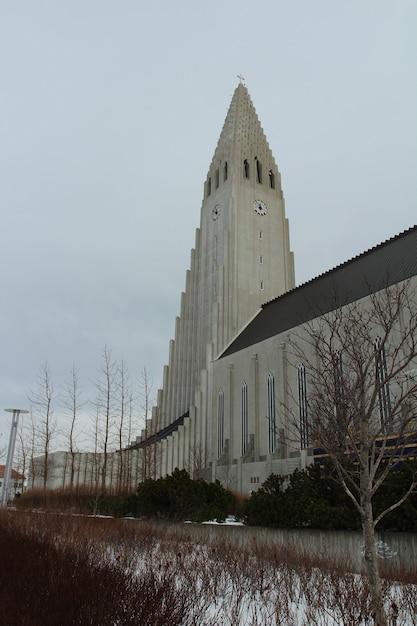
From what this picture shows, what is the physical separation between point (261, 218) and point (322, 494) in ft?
158

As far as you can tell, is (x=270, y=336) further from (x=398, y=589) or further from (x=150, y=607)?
(x=150, y=607)

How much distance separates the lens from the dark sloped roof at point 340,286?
30.4 metres

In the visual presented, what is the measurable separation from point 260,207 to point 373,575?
55.1 metres

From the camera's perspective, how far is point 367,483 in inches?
303

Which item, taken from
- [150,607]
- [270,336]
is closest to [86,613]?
[150,607]

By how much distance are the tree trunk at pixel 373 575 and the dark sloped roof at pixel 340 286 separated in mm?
17858

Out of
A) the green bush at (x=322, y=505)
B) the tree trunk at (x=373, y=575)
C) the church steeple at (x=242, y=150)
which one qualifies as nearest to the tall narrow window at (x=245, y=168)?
the church steeple at (x=242, y=150)

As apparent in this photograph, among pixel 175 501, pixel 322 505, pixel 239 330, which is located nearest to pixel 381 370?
pixel 322 505

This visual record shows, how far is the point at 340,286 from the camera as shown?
3525cm

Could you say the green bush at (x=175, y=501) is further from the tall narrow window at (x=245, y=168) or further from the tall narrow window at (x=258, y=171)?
the tall narrow window at (x=258, y=171)

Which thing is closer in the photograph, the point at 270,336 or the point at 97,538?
the point at 97,538

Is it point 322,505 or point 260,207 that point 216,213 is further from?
point 322,505

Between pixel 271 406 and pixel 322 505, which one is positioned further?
pixel 271 406

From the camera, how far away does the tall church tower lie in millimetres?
53938
